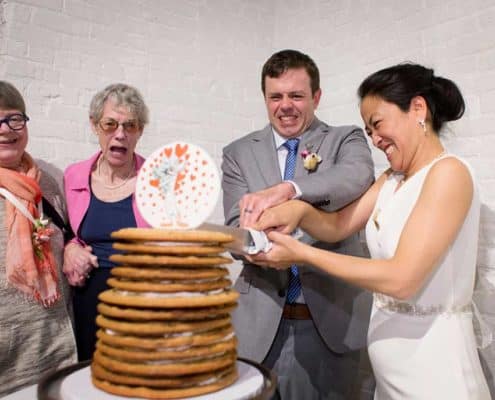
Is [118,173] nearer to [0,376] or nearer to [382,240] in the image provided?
[0,376]

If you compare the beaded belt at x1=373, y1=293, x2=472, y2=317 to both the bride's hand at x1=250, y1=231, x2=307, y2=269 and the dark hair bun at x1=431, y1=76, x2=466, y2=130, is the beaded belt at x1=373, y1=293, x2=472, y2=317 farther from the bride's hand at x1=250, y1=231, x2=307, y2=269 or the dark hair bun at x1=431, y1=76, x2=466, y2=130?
the dark hair bun at x1=431, y1=76, x2=466, y2=130

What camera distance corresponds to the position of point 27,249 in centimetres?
211

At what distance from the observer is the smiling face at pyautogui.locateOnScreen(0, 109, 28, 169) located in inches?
84.2

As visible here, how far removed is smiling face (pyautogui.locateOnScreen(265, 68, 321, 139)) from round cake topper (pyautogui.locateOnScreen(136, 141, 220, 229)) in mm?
1071

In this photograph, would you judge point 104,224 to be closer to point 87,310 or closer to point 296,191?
point 87,310

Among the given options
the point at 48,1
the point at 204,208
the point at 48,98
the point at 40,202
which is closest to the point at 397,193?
the point at 204,208

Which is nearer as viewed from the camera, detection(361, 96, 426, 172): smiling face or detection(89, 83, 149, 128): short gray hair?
detection(361, 96, 426, 172): smiling face

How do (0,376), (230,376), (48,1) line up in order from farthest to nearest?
(48,1) → (0,376) → (230,376)

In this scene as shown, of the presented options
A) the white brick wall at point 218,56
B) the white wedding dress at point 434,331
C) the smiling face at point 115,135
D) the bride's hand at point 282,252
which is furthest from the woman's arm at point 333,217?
the smiling face at point 115,135

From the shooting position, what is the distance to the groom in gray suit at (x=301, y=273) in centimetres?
209

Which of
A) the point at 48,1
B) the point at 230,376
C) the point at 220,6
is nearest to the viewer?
the point at 230,376

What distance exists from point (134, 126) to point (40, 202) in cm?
55

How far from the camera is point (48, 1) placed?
2.78 m

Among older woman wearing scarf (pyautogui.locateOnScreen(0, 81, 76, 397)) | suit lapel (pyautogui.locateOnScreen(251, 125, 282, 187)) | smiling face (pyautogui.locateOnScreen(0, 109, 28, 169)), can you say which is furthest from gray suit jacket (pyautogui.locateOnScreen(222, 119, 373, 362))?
smiling face (pyautogui.locateOnScreen(0, 109, 28, 169))
